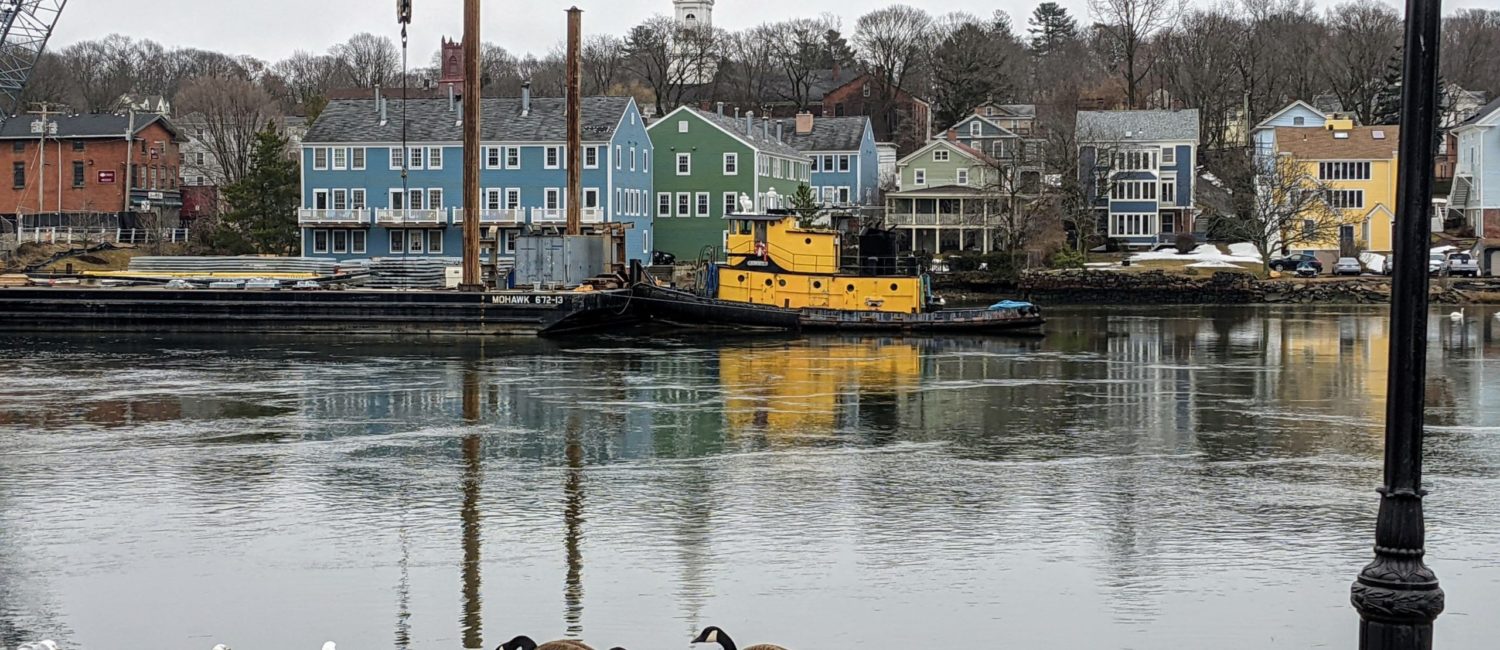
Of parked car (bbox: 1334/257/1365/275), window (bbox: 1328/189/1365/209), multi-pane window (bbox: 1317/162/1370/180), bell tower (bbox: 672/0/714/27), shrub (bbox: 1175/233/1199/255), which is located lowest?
parked car (bbox: 1334/257/1365/275)

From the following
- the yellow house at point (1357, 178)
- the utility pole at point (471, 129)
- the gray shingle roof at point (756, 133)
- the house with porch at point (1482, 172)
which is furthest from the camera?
the gray shingle roof at point (756, 133)

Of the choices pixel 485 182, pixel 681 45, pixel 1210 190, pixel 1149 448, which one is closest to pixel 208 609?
pixel 1149 448

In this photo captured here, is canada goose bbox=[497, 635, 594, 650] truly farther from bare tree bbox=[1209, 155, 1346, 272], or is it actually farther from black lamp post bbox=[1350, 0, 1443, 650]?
bare tree bbox=[1209, 155, 1346, 272]

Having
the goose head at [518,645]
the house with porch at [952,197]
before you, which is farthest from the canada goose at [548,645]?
the house with porch at [952,197]

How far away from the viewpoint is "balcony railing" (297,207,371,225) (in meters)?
65.8

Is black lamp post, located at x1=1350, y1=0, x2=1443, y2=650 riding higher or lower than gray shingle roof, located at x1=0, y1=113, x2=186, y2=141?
lower

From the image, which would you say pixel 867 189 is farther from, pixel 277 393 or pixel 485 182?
pixel 277 393

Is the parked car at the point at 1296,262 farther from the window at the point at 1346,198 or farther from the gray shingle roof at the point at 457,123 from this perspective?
the gray shingle roof at the point at 457,123

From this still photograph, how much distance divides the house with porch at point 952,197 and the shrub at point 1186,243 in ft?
20.9

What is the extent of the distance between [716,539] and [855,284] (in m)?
30.6

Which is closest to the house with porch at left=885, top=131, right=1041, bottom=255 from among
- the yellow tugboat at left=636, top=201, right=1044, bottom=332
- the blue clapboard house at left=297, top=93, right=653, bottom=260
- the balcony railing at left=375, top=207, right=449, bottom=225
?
the blue clapboard house at left=297, top=93, right=653, bottom=260

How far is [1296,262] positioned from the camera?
65.6 m

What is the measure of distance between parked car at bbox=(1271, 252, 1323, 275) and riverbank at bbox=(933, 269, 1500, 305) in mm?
2041

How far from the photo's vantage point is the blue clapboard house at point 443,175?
65.6 m
